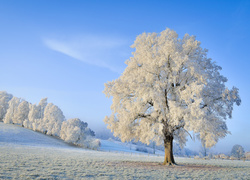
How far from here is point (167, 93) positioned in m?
21.7

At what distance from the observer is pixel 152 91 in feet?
64.7

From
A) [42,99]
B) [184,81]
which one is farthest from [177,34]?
[42,99]

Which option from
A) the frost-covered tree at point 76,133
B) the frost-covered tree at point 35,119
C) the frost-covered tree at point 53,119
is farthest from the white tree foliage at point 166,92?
the frost-covered tree at point 35,119

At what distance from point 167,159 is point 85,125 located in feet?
212

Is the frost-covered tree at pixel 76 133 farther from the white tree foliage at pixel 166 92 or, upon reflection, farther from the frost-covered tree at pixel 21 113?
the white tree foliage at pixel 166 92

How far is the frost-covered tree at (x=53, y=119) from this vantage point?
265 ft

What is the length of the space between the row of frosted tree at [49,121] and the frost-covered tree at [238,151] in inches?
2551

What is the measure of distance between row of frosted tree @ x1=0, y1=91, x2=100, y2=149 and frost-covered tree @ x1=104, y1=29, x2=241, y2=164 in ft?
188

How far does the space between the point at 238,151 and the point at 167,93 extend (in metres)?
85.2

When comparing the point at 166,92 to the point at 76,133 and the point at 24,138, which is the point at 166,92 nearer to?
the point at 24,138

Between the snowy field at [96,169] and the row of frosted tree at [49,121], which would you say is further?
the row of frosted tree at [49,121]

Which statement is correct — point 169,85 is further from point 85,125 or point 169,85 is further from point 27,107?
point 27,107

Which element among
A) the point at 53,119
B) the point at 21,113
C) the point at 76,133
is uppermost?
the point at 21,113

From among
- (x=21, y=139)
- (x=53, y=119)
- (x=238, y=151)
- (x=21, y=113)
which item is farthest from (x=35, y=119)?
(x=238, y=151)
